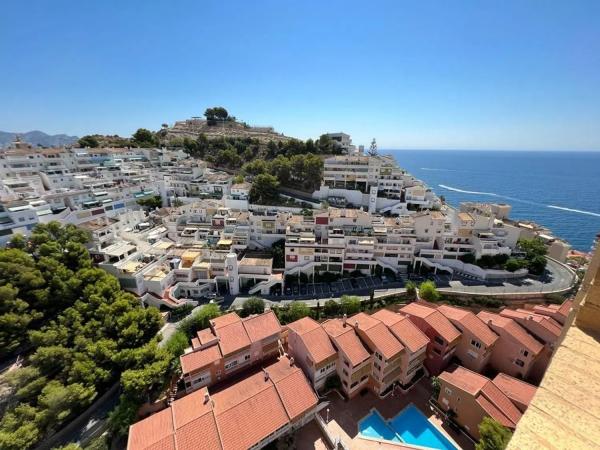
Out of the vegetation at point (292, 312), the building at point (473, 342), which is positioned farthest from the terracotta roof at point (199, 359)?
the building at point (473, 342)

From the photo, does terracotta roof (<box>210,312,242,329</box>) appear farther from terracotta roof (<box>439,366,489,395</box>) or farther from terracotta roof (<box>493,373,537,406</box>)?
terracotta roof (<box>493,373,537,406</box>)

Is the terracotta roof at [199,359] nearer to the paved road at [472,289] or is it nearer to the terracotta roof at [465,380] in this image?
the paved road at [472,289]

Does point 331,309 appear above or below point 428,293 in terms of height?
below

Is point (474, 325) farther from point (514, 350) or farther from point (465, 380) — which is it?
point (465, 380)

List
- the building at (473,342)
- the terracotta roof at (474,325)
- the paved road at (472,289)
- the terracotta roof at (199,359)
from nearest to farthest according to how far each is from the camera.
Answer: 1. the terracotta roof at (199,359)
2. the terracotta roof at (474,325)
3. the building at (473,342)
4. the paved road at (472,289)

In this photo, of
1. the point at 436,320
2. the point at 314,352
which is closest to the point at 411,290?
the point at 436,320

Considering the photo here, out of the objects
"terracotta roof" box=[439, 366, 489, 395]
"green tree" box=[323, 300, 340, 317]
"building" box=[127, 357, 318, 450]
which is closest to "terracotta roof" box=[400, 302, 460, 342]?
"terracotta roof" box=[439, 366, 489, 395]
